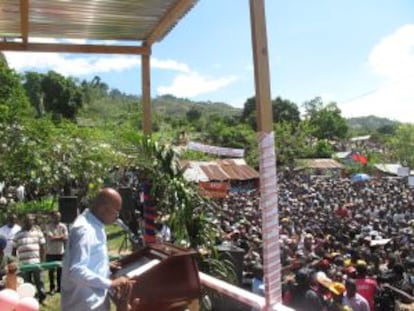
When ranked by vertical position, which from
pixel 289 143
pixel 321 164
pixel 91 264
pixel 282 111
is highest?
pixel 282 111

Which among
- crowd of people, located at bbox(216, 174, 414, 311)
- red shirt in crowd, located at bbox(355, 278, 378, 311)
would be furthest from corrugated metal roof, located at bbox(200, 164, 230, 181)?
red shirt in crowd, located at bbox(355, 278, 378, 311)

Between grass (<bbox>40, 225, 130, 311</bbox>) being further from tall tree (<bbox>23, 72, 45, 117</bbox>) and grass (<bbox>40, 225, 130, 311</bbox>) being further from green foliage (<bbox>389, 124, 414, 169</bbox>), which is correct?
green foliage (<bbox>389, 124, 414, 169</bbox>)

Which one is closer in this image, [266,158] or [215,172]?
[266,158]

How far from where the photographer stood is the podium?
12.3 ft

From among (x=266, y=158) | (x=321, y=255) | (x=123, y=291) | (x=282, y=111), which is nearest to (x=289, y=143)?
(x=282, y=111)

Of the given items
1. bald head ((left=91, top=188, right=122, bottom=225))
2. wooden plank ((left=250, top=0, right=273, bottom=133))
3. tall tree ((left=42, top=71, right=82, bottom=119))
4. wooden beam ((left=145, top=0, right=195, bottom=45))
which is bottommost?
bald head ((left=91, top=188, right=122, bottom=225))

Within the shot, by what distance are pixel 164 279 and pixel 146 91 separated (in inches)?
164

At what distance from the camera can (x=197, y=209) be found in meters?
7.04

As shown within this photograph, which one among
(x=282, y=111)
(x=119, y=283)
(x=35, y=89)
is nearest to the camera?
(x=119, y=283)

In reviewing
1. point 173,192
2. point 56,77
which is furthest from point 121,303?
point 56,77

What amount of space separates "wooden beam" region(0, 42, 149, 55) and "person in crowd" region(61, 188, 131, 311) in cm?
422

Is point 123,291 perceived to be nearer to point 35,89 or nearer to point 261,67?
point 261,67

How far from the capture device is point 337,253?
1191 centimetres

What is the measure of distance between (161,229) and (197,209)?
146 centimetres
